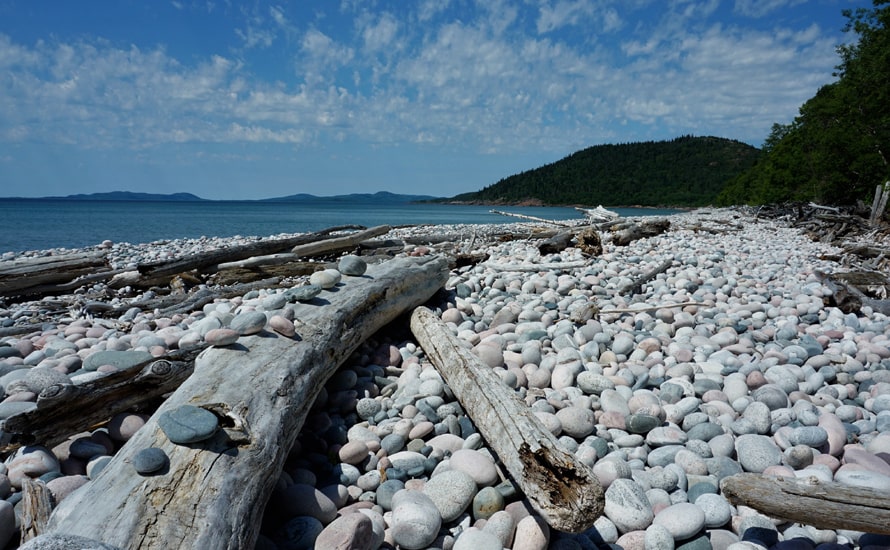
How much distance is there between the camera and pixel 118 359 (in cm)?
272

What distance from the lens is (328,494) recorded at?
212cm

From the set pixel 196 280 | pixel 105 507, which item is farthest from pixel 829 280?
pixel 196 280

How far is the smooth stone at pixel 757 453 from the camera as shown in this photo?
2230 mm

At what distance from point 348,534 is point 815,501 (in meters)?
1.67

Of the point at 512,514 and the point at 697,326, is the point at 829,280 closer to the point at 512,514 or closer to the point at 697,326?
the point at 697,326

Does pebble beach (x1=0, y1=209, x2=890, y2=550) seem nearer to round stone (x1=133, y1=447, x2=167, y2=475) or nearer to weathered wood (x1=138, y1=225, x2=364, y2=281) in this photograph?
round stone (x1=133, y1=447, x2=167, y2=475)

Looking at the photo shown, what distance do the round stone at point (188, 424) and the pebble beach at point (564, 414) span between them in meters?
0.15

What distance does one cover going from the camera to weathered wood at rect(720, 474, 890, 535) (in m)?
1.52

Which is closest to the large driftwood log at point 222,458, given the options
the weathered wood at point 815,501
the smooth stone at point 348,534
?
the smooth stone at point 348,534

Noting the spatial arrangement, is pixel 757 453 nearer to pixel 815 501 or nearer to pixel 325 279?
pixel 815 501

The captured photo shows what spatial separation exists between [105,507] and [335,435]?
1.30 meters

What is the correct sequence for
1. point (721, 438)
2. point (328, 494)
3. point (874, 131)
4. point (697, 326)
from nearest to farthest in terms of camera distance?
point (328, 494)
point (721, 438)
point (697, 326)
point (874, 131)

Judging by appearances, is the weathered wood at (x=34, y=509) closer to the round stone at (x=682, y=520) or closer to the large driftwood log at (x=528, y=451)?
the large driftwood log at (x=528, y=451)

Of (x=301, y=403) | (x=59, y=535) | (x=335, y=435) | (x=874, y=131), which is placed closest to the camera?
(x=59, y=535)
